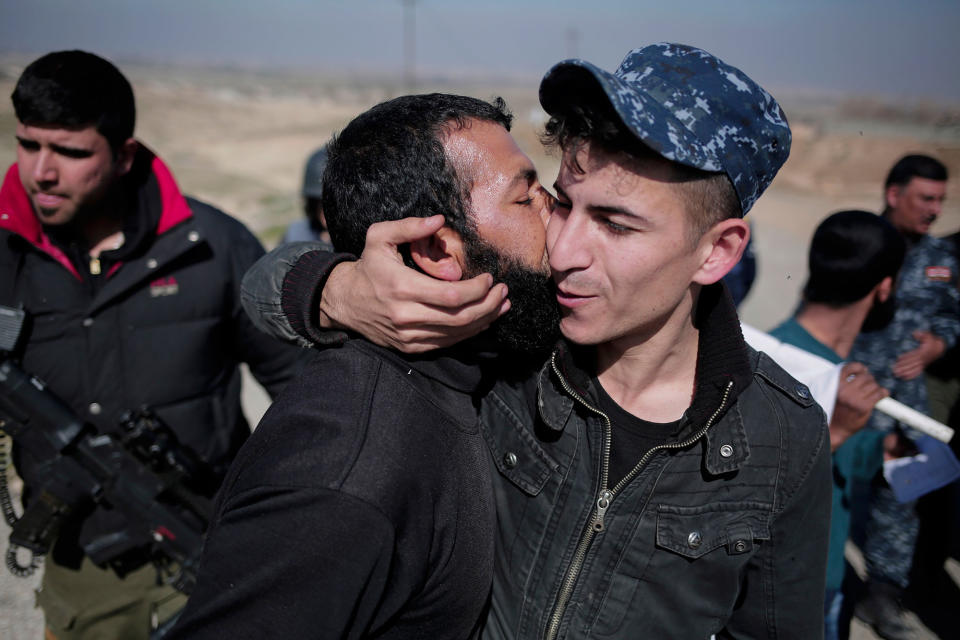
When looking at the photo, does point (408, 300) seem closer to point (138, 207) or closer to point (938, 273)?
point (138, 207)

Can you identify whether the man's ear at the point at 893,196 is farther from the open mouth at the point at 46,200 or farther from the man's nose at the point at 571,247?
the open mouth at the point at 46,200

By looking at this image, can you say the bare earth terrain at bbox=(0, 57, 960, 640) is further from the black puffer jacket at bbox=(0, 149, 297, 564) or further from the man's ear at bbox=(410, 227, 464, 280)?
the black puffer jacket at bbox=(0, 149, 297, 564)

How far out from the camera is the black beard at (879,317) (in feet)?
11.1

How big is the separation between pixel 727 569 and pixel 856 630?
3.03m

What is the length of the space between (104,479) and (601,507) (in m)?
2.11

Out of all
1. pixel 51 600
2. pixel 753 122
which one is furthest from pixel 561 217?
pixel 51 600

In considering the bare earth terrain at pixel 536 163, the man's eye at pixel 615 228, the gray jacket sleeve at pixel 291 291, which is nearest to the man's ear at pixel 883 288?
the bare earth terrain at pixel 536 163

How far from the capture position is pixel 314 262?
5.96ft

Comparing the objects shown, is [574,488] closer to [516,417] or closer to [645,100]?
[516,417]

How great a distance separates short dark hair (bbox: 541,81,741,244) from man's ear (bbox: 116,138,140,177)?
2.15 m

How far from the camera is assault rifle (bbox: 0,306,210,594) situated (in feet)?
8.15

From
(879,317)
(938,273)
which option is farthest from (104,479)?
(938,273)

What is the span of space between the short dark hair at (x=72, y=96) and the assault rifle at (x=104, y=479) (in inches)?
33.7

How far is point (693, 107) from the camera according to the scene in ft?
4.79
